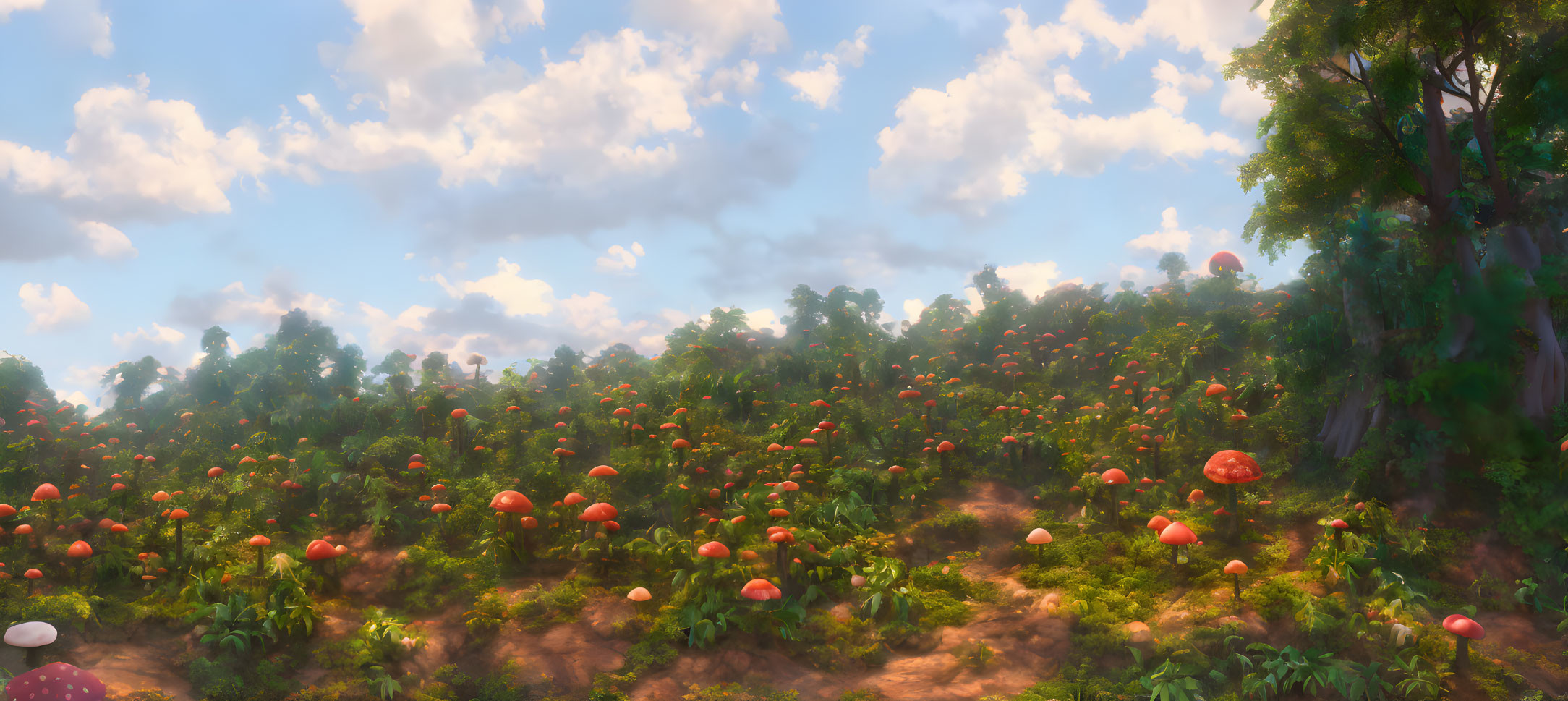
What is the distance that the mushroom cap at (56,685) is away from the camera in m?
7.29

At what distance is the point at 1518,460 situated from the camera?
1138cm

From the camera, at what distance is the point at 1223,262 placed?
1345 inches

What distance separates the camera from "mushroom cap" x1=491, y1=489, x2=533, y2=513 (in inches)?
→ 464

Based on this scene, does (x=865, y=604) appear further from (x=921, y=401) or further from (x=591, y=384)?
(x=591, y=384)

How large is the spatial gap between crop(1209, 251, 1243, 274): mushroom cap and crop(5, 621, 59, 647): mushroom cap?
4039 cm

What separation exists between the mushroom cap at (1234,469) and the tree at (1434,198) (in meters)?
4.36

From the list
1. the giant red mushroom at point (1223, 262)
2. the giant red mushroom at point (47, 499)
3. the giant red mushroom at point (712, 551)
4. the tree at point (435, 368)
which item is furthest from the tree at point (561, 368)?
the giant red mushroom at point (1223, 262)

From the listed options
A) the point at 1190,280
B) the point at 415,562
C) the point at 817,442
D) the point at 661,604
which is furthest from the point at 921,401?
the point at 1190,280

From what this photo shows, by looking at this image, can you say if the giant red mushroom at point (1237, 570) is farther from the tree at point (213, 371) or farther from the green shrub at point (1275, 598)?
the tree at point (213, 371)

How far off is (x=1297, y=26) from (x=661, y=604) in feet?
57.4

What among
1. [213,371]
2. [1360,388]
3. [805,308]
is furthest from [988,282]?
[213,371]

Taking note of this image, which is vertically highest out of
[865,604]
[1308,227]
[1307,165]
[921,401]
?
[1307,165]

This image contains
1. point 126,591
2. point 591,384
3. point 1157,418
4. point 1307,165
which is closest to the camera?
point 126,591

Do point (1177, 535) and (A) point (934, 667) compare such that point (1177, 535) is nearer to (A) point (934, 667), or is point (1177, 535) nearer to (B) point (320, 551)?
(A) point (934, 667)
